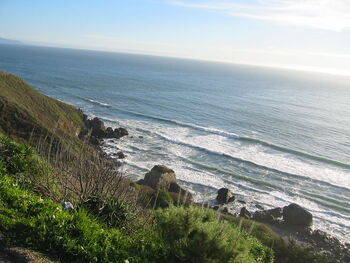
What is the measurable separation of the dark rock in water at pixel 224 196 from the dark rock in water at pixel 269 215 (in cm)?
257

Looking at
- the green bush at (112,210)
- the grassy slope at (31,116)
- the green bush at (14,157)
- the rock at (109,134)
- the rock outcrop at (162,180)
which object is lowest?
the rock outcrop at (162,180)

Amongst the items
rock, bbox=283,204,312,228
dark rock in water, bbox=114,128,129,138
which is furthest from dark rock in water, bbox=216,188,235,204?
dark rock in water, bbox=114,128,129,138

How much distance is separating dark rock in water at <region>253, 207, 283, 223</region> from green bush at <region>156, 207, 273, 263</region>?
66.8 ft

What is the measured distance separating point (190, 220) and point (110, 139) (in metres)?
34.4

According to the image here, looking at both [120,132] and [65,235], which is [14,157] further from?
[120,132]

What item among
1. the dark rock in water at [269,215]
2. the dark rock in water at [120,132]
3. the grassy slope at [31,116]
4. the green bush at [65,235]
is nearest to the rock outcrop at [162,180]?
the dark rock in water at [269,215]

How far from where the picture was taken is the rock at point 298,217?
2536 centimetres

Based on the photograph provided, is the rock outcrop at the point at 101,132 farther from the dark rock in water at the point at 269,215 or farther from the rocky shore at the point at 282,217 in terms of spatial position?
the dark rock in water at the point at 269,215

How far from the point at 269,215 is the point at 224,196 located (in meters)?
3.81

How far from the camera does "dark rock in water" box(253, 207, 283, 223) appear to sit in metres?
25.8

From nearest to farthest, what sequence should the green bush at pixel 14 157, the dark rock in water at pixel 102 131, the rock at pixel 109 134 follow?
1. the green bush at pixel 14 157
2. the dark rock in water at pixel 102 131
3. the rock at pixel 109 134

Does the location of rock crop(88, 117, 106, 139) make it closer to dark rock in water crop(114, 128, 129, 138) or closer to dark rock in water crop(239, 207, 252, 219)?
dark rock in water crop(114, 128, 129, 138)

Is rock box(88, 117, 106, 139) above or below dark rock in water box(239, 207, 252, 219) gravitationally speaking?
above

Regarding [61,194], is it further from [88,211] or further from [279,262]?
[279,262]
